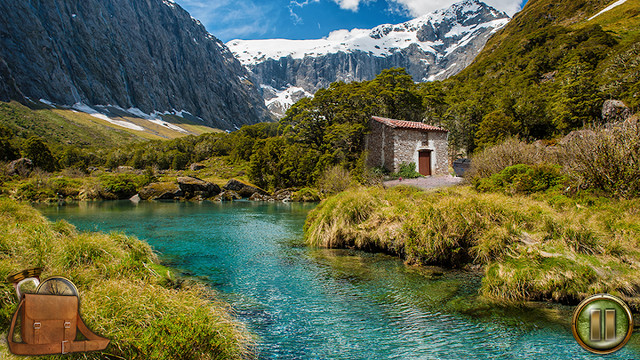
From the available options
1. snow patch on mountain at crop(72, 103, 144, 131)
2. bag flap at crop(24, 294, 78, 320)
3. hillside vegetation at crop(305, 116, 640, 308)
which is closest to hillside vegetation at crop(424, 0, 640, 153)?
hillside vegetation at crop(305, 116, 640, 308)

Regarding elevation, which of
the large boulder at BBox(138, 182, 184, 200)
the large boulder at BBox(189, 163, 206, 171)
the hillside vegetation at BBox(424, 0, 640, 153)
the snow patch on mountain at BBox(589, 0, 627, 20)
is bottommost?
the large boulder at BBox(138, 182, 184, 200)

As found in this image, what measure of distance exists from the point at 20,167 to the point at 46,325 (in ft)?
242

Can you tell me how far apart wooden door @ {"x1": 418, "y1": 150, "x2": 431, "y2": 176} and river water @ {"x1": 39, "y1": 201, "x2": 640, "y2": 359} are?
25288 mm

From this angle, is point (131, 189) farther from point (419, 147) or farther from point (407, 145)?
point (419, 147)

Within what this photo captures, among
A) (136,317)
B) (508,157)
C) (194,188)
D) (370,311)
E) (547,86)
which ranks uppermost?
(547,86)

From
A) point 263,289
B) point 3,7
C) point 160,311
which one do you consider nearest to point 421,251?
point 263,289

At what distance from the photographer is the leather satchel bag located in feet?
6.23

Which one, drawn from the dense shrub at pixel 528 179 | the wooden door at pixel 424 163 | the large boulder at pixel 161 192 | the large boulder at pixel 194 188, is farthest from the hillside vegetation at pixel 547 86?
the large boulder at pixel 161 192

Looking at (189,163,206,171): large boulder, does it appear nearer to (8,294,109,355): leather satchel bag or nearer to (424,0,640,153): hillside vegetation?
(424,0,640,153): hillside vegetation

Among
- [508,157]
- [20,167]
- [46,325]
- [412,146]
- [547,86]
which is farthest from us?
[20,167]

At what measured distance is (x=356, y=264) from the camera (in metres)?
12.4

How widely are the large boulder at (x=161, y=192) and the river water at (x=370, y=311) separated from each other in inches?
1613

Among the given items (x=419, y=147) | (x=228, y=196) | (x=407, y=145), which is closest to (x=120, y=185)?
(x=228, y=196)

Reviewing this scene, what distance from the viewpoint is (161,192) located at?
171ft
